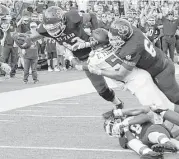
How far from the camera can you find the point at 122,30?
675cm

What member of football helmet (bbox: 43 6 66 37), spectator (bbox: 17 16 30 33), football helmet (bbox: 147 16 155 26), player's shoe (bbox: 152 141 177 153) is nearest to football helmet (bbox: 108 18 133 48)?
football helmet (bbox: 43 6 66 37)

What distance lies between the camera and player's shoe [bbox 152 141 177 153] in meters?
6.07

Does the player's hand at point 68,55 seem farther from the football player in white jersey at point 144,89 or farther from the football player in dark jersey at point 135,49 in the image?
the football player in dark jersey at point 135,49

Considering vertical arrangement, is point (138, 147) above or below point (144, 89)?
below

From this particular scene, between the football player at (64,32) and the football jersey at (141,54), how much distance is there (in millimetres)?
1086

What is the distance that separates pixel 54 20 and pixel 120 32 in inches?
49.9

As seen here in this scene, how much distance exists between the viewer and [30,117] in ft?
31.7

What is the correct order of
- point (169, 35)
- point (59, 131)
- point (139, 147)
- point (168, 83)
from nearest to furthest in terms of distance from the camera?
point (139, 147)
point (168, 83)
point (59, 131)
point (169, 35)

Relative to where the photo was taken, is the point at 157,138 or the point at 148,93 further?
the point at 148,93

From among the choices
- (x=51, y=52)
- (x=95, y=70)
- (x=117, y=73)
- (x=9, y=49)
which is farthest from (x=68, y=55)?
(x=51, y=52)

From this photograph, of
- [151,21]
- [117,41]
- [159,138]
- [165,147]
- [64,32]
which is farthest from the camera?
[151,21]

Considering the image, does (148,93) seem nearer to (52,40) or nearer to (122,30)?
(122,30)

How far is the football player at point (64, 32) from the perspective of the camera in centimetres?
777

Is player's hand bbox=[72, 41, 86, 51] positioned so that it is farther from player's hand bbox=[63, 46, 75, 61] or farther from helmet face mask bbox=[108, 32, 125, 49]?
helmet face mask bbox=[108, 32, 125, 49]
